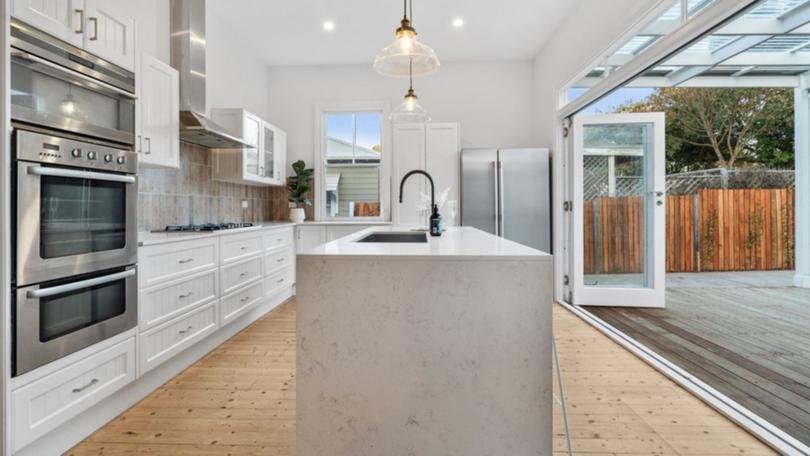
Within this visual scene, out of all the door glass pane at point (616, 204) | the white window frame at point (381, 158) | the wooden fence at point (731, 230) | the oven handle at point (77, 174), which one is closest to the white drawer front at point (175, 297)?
the oven handle at point (77, 174)

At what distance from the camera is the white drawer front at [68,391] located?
1.46 metres

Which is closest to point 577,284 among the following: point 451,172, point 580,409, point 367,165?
point 451,172

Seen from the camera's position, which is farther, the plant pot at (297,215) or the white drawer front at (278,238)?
the plant pot at (297,215)

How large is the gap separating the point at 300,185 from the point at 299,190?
0.07 m

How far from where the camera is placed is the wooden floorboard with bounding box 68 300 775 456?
5.57 feet

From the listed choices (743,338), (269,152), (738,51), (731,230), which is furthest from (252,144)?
(731,230)

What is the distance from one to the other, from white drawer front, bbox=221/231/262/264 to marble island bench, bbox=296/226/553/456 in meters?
2.02

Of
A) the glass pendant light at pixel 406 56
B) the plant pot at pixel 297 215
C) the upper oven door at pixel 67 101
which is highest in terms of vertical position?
the glass pendant light at pixel 406 56

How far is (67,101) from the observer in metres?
1.68

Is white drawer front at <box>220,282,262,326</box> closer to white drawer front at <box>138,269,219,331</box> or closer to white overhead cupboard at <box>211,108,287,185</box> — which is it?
white drawer front at <box>138,269,219,331</box>

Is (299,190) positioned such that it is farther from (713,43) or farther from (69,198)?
(713,43)

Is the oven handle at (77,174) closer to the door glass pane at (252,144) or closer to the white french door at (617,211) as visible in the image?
the door glass pane at (252,144)

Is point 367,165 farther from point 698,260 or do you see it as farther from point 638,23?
point 698,260

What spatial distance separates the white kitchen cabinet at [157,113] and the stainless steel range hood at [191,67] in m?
0.13
